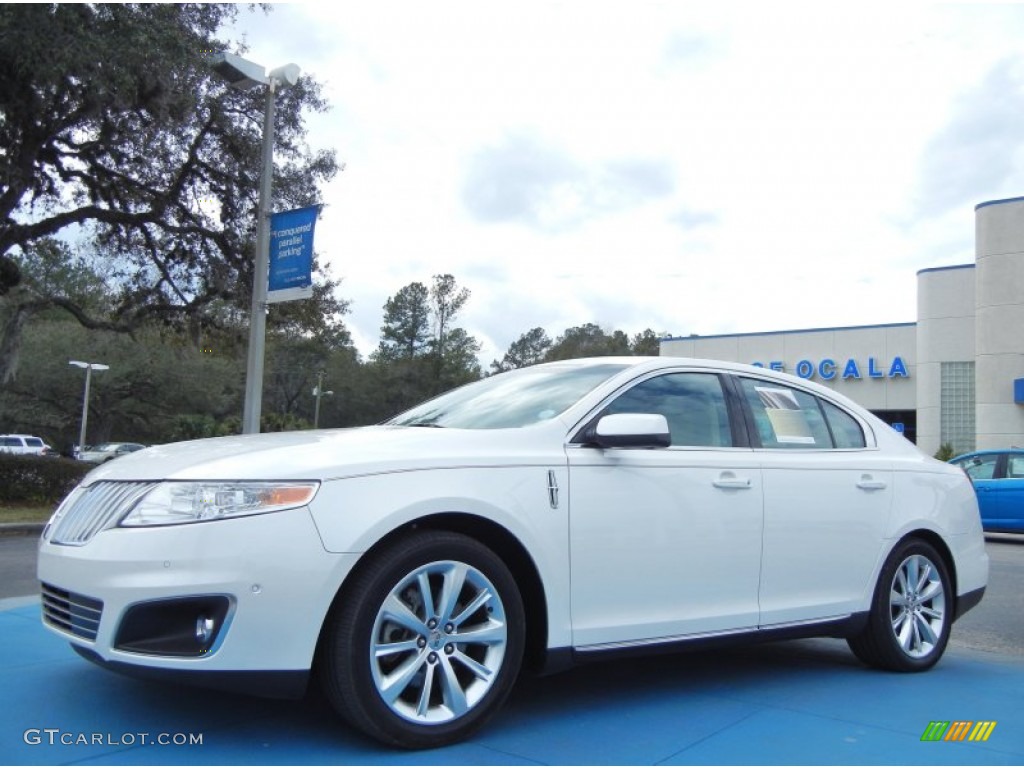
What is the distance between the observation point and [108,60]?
1293 centimetres

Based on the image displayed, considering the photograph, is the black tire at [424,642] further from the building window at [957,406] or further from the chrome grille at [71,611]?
the building window at [957,406]

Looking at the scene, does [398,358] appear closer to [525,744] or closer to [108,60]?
[108,60]

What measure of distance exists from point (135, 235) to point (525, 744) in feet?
57.4

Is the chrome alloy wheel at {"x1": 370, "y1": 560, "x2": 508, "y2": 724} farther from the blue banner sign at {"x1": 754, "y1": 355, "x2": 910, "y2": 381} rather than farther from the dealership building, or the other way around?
the blue banner sign at {"x1": 754, "y1": 355, "x2": 910, "y2": 381}

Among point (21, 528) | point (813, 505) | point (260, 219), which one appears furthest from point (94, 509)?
point (21, 528)

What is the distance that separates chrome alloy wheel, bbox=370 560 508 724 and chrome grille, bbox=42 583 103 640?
1.01m

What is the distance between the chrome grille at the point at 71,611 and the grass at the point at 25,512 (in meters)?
10.6

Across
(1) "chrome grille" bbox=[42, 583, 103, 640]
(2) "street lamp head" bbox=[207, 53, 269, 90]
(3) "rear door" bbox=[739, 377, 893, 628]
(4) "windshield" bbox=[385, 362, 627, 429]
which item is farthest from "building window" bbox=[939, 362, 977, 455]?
(1) "chrome grille" bbox=[42, 583, 103, 640]

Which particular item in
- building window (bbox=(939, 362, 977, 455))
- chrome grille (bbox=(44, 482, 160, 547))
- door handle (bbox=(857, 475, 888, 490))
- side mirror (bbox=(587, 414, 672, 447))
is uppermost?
building window (bbox=(939, 362, 977, 455))

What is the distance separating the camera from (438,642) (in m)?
3.65

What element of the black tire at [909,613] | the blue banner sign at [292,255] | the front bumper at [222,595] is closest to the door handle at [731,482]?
the black tire at [909,613]

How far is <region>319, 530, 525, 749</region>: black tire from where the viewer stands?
345 cm

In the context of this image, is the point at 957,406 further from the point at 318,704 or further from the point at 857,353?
the point at 318,704

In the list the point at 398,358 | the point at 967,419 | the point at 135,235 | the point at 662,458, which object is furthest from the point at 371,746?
the point at 398,358
